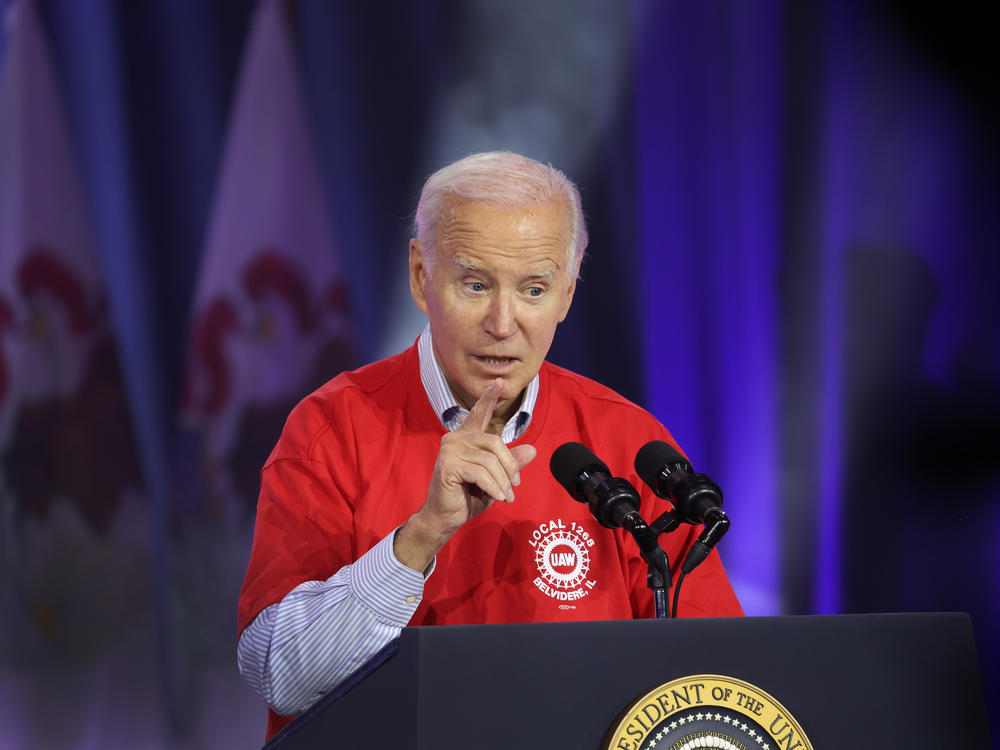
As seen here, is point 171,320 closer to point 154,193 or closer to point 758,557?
point 154,193

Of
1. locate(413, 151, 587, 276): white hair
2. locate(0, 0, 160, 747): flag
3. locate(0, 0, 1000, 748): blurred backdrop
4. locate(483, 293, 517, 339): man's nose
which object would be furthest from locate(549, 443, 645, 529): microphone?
locate(0, 0, 160, 747): flag

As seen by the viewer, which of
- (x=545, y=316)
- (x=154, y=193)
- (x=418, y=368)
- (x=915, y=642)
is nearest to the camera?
(x=915, y=642)

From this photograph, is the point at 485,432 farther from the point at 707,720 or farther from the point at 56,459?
the point at 56,459

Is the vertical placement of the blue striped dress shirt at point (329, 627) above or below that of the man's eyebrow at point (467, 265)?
below

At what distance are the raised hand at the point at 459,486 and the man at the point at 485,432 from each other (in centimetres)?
23

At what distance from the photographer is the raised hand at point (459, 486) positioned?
1.28 meters

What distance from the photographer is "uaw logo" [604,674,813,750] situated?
990mm

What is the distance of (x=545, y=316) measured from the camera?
5.73 ft

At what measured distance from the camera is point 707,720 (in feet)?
3.32

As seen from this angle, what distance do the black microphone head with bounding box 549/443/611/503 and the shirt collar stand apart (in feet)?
1.61

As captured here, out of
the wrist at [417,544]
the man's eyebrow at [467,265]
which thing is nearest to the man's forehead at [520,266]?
the man's eyebrow at [467,265]

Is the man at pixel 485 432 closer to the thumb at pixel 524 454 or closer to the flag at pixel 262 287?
the thumb at pixel 524 454

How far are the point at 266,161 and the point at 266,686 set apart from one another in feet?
7.18

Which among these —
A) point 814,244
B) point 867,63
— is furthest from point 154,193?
point 867,63
